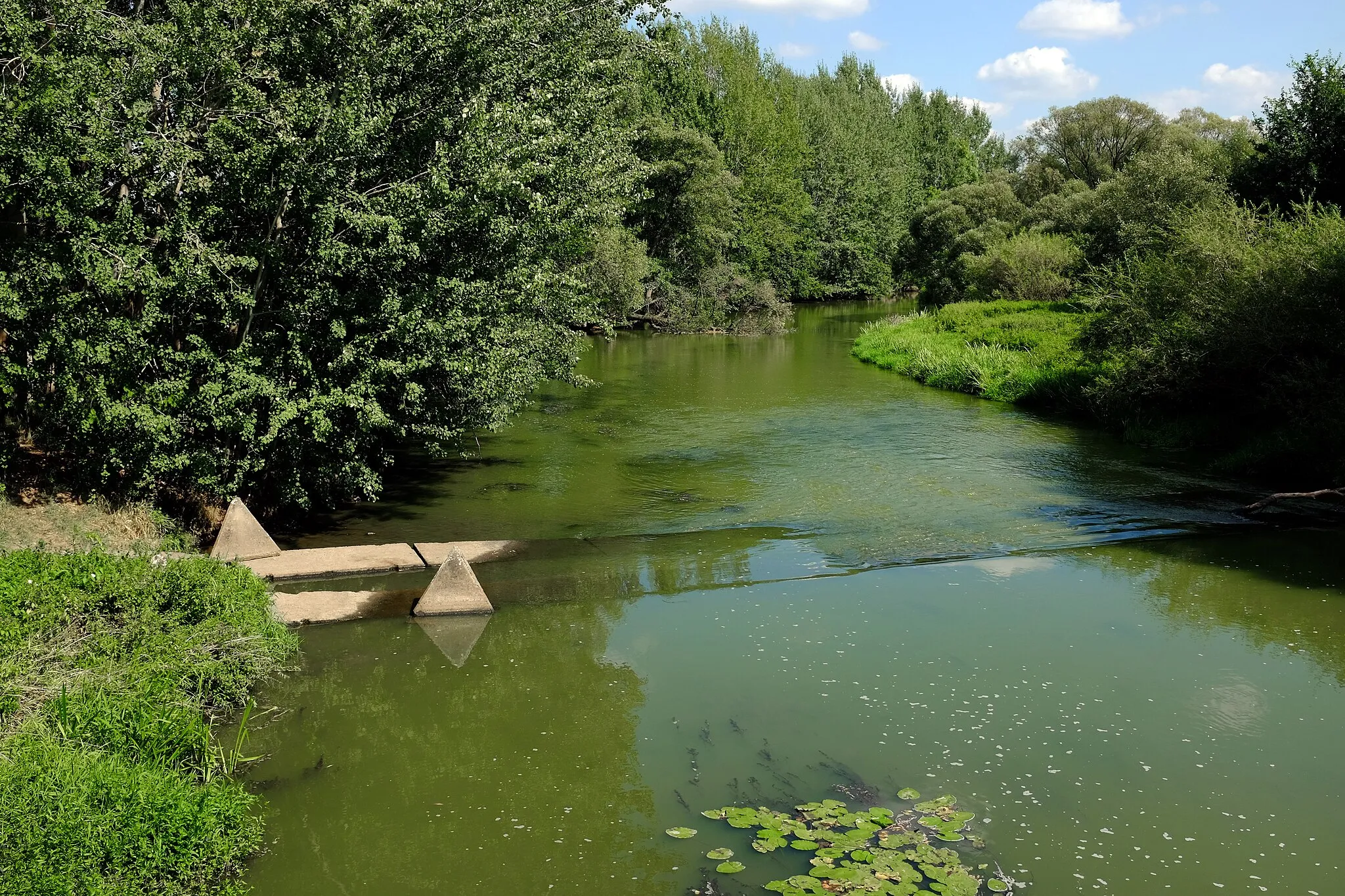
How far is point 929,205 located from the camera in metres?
66.5

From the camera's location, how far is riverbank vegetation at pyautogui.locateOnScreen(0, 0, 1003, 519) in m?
12.9

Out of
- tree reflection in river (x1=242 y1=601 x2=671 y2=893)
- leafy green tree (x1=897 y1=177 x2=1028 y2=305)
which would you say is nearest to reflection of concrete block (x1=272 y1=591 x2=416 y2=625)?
tree reflection in river (x1=242 y1=601 x2=671 y2=893)

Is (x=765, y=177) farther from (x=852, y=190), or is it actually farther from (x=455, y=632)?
(x=455, y=632)

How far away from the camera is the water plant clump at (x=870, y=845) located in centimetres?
732

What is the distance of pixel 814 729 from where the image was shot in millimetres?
10008

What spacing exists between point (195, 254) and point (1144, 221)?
32.6m

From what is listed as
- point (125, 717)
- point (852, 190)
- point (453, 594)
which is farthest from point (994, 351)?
point (852, 190)

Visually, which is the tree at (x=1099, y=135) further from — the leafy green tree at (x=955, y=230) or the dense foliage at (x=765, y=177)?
the dense foliage at (x=765, y=177)

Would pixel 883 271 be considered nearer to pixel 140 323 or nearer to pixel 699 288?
pixel 699 288

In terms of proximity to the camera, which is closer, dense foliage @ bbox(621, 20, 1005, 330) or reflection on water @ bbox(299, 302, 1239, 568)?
reflection on water @ bbox(299, 302, 1239, 568)

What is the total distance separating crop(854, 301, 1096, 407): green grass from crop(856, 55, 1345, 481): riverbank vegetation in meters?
0.08

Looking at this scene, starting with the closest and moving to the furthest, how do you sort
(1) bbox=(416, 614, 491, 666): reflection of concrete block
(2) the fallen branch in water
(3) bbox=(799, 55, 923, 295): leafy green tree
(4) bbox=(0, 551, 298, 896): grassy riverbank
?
1. (4) bbox=(0, 551, 298, 896): grassy riverbank
2. (1) bbox=(416, 614, 491, 666): reflection of concrete block
3. (2) the fallen branch in water
4. (3) bbox=(799, 55, 923, 295): leafy green tree

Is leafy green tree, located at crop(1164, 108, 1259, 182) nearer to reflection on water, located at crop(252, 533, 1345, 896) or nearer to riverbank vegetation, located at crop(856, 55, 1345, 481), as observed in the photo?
riverbank vegetation, located at crop(856, 55, 1345, 481)

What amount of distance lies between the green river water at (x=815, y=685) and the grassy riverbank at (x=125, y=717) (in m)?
0.61
